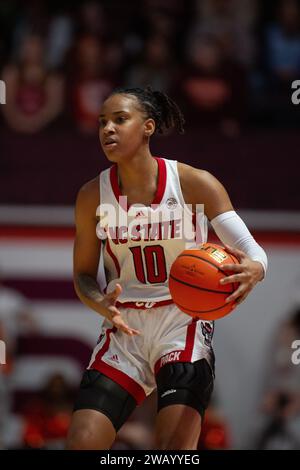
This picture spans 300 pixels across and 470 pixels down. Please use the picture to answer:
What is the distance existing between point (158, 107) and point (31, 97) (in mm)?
4486

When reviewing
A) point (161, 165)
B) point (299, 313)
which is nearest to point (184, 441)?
point (161, 165)

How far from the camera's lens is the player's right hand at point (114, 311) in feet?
16.7

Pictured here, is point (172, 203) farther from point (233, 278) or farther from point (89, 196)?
point (233, 278)

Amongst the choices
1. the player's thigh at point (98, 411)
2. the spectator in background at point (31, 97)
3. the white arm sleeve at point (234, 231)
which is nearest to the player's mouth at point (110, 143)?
the white arm sleeve at point (234, 231)

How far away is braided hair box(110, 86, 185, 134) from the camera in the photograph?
18.2 feet

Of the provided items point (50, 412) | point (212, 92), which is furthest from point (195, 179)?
point (212, 92)

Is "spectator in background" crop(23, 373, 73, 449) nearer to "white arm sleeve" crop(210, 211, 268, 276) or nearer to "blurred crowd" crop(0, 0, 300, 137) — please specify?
"blurred crowd" crop(0, 0, 300, 137)

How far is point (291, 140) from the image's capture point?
30.9 ft

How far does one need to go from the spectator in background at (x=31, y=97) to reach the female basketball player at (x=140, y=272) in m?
4.40

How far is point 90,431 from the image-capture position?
4.98 metres

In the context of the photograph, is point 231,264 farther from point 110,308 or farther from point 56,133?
point 56,133

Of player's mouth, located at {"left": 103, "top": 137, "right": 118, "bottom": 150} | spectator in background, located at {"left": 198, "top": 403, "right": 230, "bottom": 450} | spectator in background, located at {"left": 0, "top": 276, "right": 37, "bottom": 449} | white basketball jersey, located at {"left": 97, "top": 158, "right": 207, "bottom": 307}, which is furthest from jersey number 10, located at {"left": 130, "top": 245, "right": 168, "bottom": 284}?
spectator in background, located at {"left": 0, "top": 276, "right": 37, "bottom": 449}

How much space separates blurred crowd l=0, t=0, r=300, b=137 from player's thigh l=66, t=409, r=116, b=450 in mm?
4893

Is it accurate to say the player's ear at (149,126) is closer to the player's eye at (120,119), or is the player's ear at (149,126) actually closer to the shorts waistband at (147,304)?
the player's eye at (120,119)
